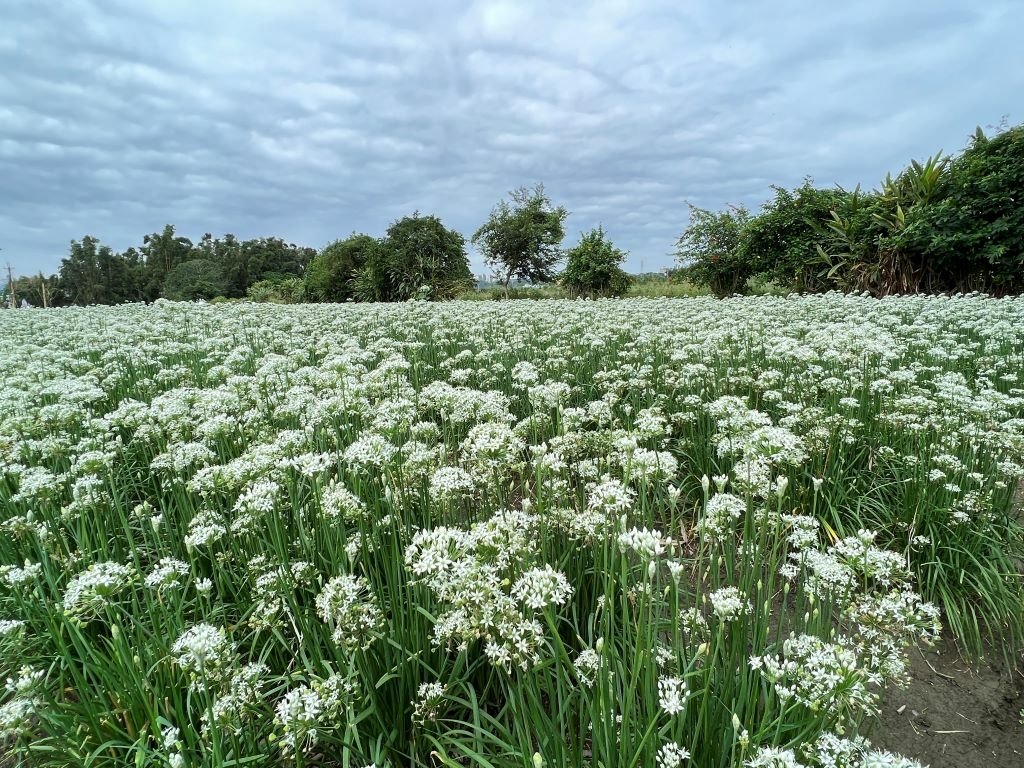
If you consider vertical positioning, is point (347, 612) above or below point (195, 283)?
below

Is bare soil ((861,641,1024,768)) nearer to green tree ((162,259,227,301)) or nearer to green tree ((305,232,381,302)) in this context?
green tree ((305,232,381,302))

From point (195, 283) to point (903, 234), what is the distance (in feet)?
215

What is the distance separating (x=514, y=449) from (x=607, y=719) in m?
1.52

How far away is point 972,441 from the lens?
4.17 m

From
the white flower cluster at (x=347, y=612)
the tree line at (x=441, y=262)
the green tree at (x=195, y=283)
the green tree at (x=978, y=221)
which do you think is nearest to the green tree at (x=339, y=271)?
the tree line at (x=441, y=262)

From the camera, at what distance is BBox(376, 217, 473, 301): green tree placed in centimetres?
3741

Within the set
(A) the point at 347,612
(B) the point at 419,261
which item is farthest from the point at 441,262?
(A) the point at 347,612

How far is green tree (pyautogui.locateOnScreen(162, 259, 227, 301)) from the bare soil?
58.5 metres

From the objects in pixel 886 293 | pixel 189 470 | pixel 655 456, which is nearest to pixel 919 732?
pixel 655 456

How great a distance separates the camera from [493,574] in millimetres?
1951

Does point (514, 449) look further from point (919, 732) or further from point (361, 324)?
point (361, 324)

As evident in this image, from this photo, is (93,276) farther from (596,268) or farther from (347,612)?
(347,612)

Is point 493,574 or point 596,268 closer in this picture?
point 493,574

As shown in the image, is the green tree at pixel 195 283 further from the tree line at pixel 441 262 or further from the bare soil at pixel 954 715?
the bare soil at pixel 954 715
